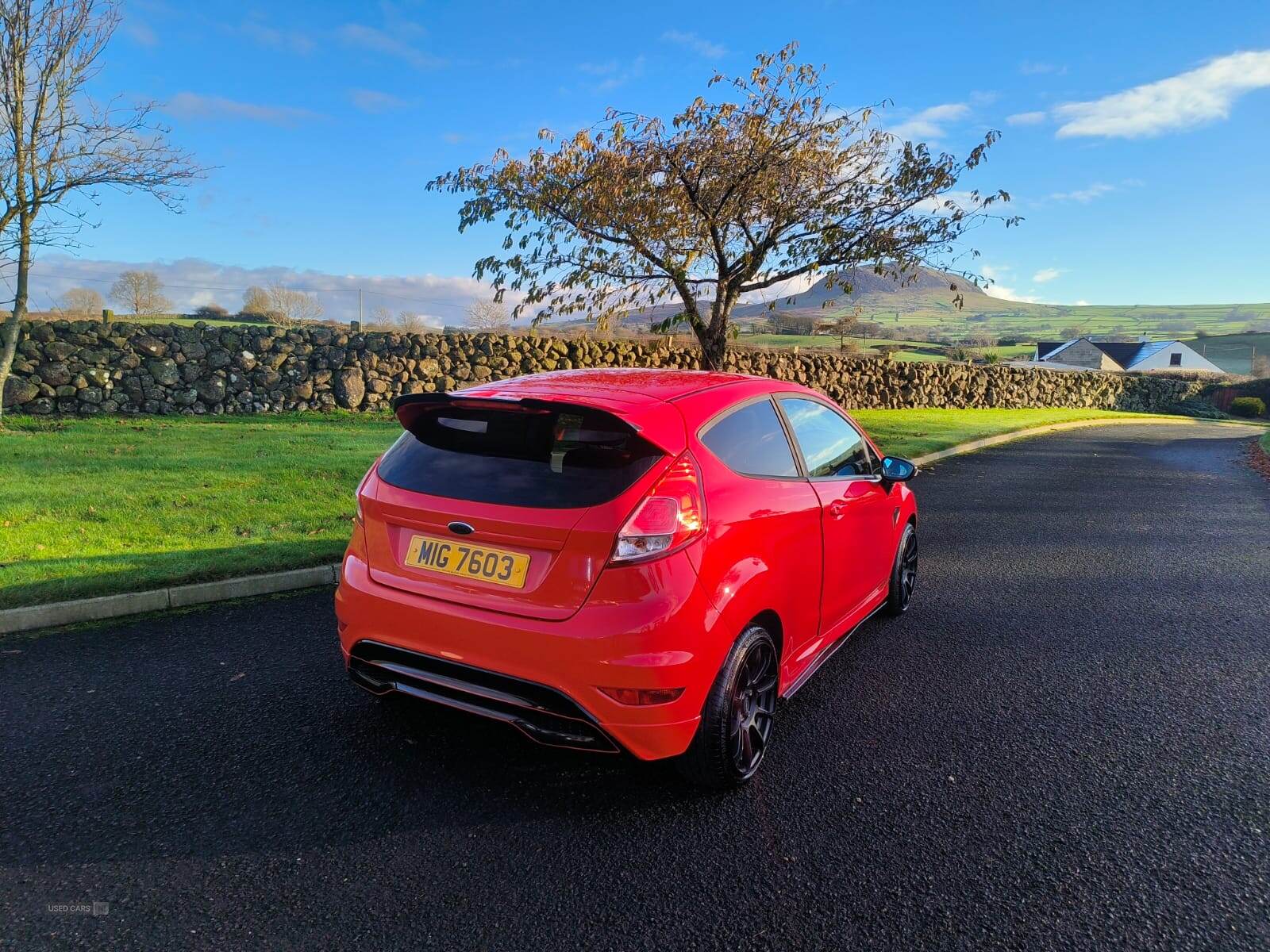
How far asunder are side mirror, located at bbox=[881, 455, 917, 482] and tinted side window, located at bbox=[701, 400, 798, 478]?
44.7 inches

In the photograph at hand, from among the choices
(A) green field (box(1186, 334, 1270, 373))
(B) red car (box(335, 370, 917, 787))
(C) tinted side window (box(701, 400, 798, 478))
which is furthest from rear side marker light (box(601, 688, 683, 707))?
(A) green field (box(1186, 334, 1270, 373))

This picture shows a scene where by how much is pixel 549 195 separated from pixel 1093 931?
393 inches

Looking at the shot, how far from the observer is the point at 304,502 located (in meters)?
7.32

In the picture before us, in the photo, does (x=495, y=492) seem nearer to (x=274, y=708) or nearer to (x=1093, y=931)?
(x=274, y=708)

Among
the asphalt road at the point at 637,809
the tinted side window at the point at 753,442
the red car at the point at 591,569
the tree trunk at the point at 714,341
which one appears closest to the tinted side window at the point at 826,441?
the tinted side window at the point at 753,442

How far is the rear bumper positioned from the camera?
2.56 m

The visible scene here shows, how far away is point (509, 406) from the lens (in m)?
2.95

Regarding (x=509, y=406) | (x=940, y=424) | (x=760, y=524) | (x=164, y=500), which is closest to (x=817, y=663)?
(x=760, y=524)

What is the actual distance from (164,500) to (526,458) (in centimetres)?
592

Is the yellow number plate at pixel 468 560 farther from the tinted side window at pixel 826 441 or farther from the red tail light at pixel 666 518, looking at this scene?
the tinted side window at pixel 826 441

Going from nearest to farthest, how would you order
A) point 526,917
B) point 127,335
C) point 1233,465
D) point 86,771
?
point 526,917 < point 86,771 < point 127,335 < point 1233,465

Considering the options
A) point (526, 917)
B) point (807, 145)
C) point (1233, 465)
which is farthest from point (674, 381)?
point (1233, 465)

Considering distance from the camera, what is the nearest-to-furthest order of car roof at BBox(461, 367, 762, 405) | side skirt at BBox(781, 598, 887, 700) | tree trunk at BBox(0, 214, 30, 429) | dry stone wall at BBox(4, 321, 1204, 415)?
car roof at BBox(461, 367, 762, 405)
side skirt at BBox(781, 598, 887, 700)
tree trunk at BBox(0, 214, 30, 429)
dry stone wall at BBox(4, 321, 1204, 415)

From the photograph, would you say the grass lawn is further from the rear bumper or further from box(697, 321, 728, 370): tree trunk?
box(697, 321, 728, 370): tree trunk
